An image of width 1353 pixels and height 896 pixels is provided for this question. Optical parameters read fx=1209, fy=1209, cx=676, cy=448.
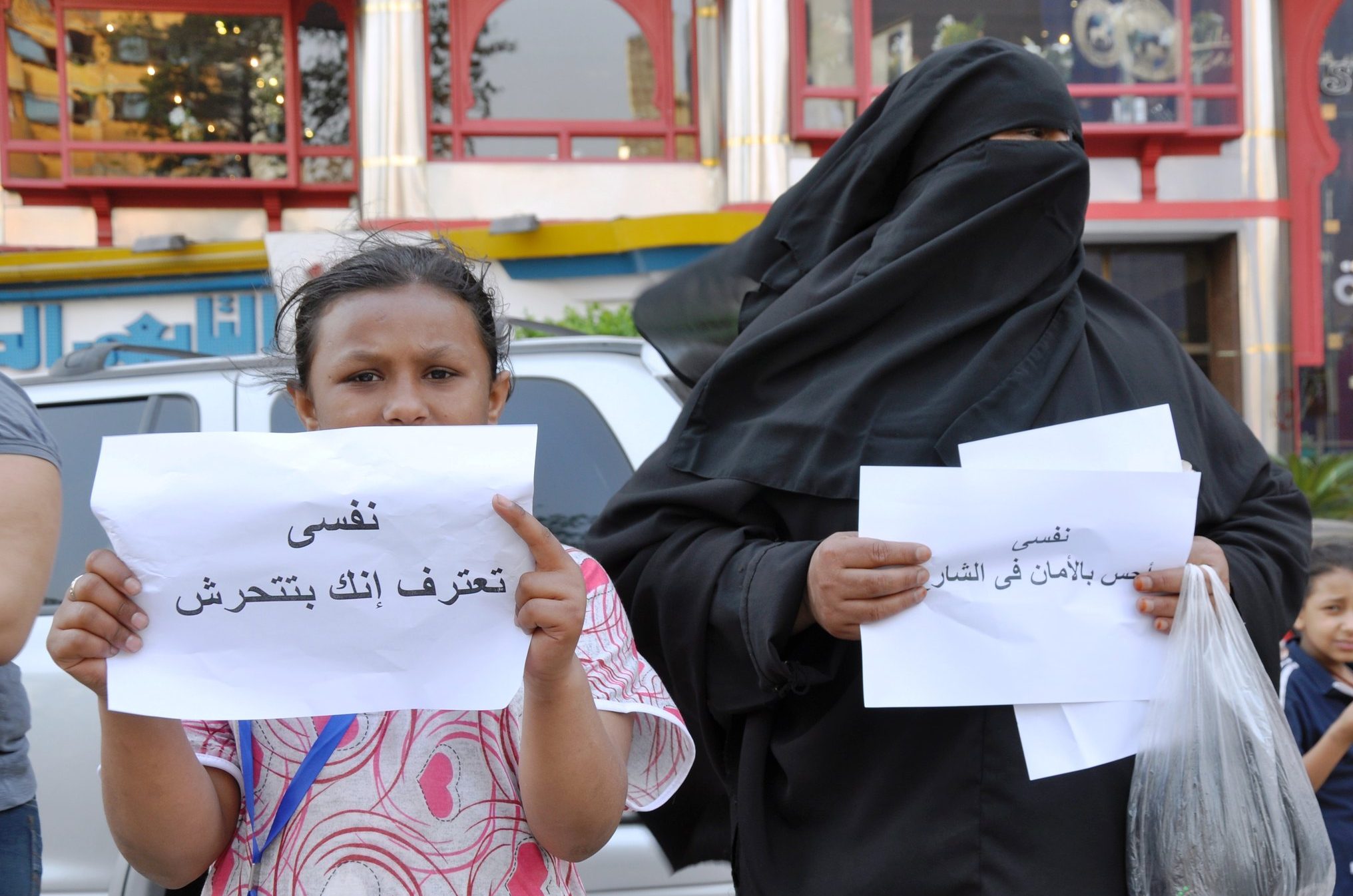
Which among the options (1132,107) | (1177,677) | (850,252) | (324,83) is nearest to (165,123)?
(324,83)

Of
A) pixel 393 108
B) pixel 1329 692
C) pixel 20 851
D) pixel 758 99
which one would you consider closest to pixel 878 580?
pixel 20 851

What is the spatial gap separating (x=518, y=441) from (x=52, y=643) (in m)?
0.51

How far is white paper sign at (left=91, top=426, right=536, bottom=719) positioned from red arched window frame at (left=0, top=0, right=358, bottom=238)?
32.9ft

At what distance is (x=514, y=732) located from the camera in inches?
56.9

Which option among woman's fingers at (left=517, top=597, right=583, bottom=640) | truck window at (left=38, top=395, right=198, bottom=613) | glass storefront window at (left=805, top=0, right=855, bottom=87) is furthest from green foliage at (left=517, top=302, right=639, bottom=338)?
woman's fingers at (left=517, top=597, right=583, bottom=640)

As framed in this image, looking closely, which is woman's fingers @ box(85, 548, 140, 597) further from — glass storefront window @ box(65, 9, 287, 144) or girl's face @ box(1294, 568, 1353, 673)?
glass storefront window @ box(65, 9, 287, 144)

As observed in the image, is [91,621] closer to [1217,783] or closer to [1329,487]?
[1217,783]

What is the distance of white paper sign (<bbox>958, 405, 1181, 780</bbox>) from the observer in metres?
1.61

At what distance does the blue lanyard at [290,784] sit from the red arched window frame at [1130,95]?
9.64 metres

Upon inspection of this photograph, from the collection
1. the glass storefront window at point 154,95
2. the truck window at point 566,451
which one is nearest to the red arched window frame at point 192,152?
the glass storefront window at point 154,95

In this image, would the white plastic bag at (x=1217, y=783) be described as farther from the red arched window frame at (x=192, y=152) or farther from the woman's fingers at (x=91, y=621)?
the red arched window frame at (x=192, y=152)

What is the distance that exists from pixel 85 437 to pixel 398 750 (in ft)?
7.39

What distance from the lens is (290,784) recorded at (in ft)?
4.55

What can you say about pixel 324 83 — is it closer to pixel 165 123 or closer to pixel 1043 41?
pixel 165 123
